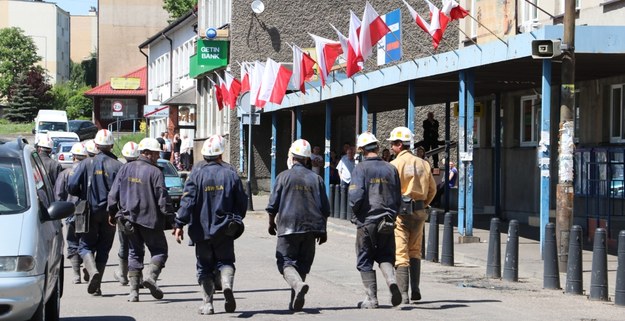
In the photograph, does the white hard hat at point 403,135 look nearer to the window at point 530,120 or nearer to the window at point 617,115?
the window at point 617,115

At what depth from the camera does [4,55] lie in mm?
110688


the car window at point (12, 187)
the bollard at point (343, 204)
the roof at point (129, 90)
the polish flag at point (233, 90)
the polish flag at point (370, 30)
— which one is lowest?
the bollard at point (343, 204)

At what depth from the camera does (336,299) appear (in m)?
13.5

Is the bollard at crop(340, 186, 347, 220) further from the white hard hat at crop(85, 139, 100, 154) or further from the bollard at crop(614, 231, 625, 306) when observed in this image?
the bollard at crop(614, 231, 625, 306)

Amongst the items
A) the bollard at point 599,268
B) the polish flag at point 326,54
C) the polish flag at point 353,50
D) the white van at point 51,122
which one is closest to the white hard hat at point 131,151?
the bollard at point 599,268

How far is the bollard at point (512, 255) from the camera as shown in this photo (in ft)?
51.1

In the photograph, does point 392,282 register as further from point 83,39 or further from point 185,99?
point 83,39

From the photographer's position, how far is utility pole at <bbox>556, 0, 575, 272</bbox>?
16312 mm

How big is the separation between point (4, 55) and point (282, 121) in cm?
7366

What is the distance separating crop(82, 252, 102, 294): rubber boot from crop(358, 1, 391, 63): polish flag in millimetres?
11170

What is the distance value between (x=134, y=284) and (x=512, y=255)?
18.0 ft

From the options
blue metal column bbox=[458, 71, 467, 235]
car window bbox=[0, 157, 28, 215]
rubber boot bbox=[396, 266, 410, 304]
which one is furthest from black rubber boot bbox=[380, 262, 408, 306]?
blue metal column bbox=[458, 71, 467, 235]

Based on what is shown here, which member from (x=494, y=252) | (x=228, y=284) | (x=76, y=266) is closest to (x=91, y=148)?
(x=76, y=266)

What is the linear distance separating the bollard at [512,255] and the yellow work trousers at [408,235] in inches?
124
